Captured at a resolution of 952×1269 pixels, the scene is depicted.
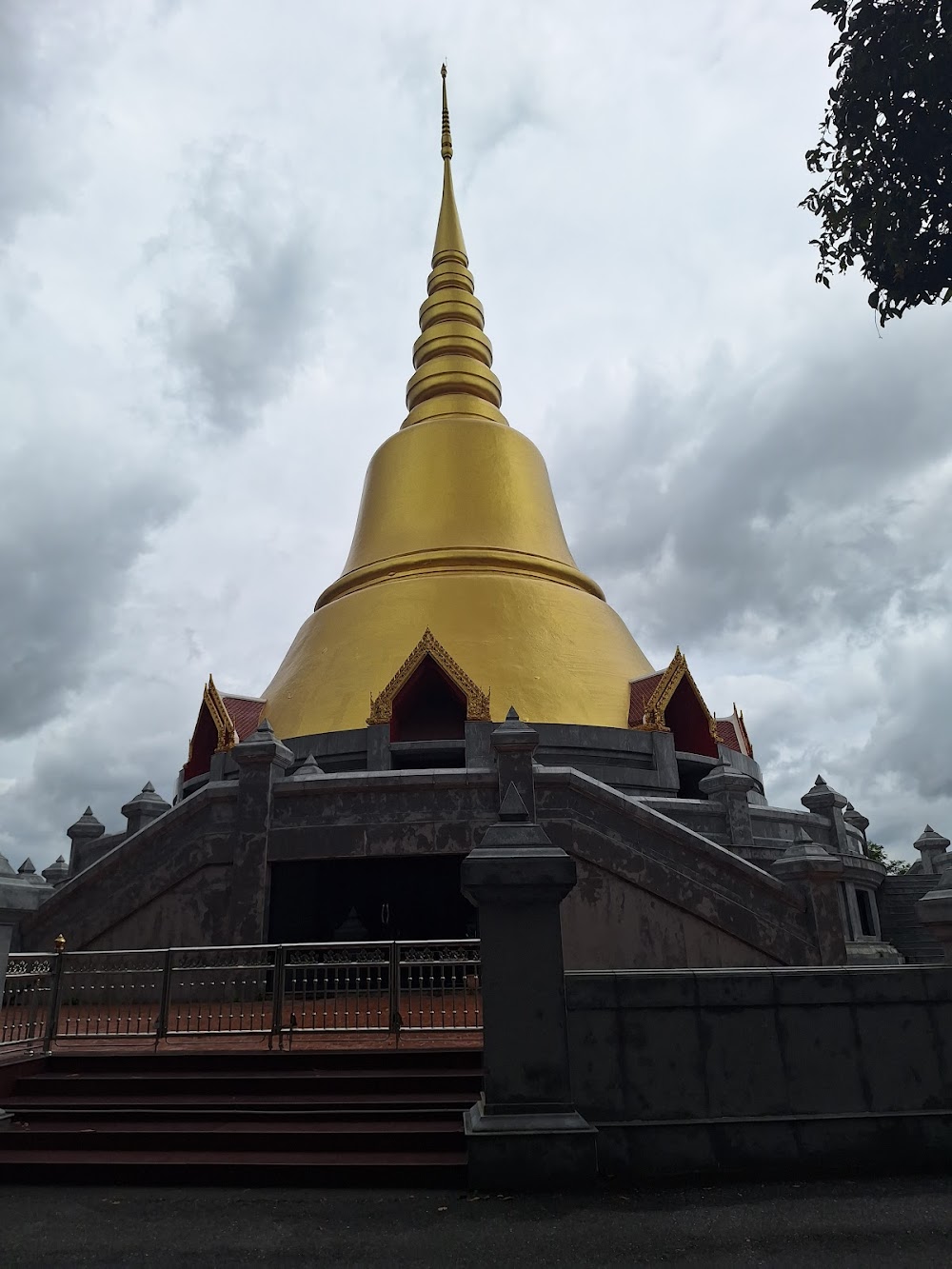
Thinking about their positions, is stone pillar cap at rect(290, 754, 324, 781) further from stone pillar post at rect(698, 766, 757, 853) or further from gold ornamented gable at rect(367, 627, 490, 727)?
stone pillar post at rect(698, 766, 757, 853)

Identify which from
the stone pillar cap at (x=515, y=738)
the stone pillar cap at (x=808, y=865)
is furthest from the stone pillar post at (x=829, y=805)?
the stone pillar cap at (x=515, y=738)

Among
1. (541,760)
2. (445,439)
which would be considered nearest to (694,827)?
(541,760)

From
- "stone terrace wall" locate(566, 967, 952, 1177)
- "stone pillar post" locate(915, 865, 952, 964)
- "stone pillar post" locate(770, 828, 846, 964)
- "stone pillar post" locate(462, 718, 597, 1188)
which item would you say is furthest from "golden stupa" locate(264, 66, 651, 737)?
"stone terrace wall" locate(566, 967, 952, 1177)

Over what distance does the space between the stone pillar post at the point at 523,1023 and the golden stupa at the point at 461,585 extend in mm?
11491

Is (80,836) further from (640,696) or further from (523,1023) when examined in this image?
(523,1023)

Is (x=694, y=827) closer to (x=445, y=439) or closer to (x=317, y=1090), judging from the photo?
(x=317, y=1090)

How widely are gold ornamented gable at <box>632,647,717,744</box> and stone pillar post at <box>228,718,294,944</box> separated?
7.78m

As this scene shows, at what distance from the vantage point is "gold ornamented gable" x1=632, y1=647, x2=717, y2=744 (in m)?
18.4

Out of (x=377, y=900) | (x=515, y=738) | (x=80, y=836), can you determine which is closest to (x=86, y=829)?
(x=80, y=836)

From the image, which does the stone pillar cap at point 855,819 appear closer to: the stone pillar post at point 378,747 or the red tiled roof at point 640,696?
the red tiled roof at point 640,696

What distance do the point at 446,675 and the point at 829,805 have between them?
8.81 m

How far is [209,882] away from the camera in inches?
531

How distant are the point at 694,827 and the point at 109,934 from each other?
991cm

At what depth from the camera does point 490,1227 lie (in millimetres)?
5008
